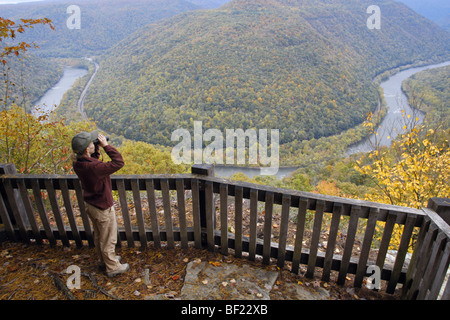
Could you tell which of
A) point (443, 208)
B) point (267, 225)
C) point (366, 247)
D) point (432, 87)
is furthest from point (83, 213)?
point (432, 87)

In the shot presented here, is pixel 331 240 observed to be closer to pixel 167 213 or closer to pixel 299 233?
pixel 299 233

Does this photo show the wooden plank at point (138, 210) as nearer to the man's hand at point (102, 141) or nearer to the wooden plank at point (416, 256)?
the man's hand at point (102, 141)

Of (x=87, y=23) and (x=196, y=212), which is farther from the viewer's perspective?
(x=87, y=23)

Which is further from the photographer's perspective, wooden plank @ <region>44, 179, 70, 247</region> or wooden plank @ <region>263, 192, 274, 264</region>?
wooden plank @ <region>44, 179, 70, 247</region>

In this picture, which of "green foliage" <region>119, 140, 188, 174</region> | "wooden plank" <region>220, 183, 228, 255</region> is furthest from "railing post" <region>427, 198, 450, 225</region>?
"green foliage" <region>119, 140, 188, 174</region>

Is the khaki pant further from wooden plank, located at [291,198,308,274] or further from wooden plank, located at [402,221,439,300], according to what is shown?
wooden plank, located at [402,221,439,300]

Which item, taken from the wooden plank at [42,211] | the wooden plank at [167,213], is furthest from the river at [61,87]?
the wooden plank at [167,213]
